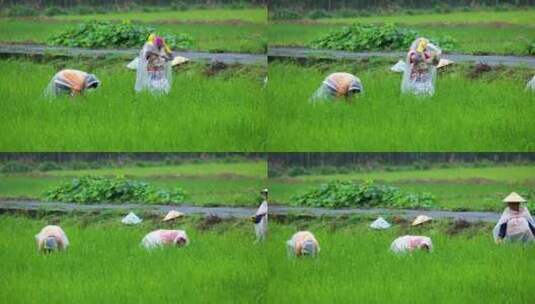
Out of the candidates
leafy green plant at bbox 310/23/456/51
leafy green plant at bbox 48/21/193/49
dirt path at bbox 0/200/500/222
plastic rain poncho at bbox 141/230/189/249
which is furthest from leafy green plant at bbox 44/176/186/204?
leafy green plant at bbox 310/23/456/51

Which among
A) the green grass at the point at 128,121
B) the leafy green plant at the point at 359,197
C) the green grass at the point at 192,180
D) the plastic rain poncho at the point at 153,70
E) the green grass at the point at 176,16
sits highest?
the green grass at the point at 176,16

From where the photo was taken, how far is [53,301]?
→ 20.3 feet

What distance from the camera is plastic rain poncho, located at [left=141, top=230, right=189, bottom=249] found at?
629 cm

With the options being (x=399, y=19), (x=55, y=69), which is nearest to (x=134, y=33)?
(x=55, y=69)

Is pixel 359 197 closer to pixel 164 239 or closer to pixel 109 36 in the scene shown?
pixel 164 239

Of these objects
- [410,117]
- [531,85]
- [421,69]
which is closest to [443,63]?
[421,69]

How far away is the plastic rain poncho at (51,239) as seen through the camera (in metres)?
6.27

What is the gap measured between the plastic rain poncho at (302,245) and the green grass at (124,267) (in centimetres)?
16

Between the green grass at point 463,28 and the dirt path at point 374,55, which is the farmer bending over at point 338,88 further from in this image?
the green grass at point 463,28

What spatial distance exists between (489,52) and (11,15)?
251cm

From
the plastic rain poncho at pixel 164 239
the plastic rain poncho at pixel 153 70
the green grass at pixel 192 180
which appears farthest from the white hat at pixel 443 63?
the plastic rain poncho at pixel 164 239

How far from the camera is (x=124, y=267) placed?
6242 mm

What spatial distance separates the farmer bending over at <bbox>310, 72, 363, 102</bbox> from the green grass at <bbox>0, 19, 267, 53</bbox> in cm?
37

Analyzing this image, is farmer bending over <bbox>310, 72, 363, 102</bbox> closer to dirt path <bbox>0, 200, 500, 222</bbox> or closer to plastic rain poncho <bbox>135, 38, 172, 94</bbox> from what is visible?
dirt path <bbox>0, 200, 500, 222</bbox>
